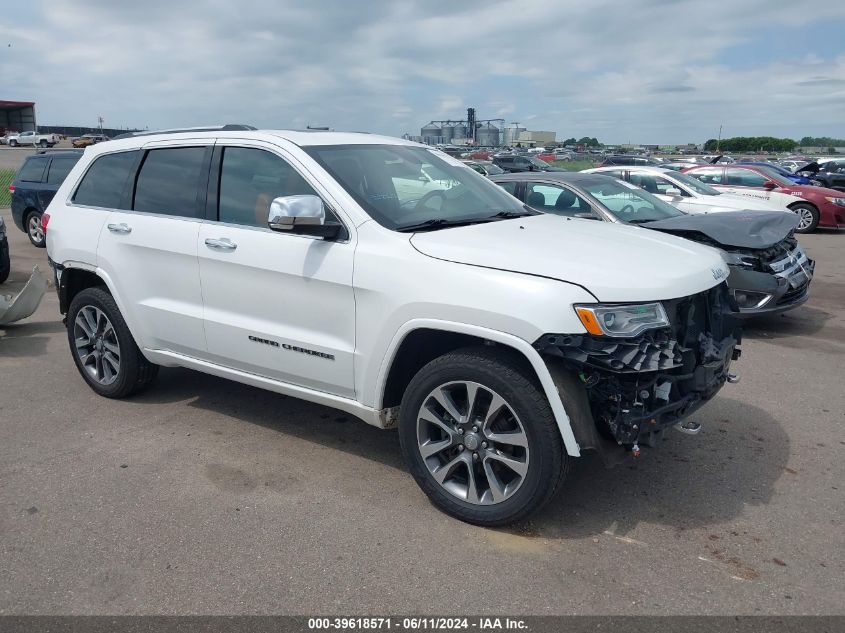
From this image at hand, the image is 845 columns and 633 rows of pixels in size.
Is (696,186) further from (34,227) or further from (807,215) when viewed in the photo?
(34,227)

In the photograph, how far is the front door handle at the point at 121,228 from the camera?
4.84 metres

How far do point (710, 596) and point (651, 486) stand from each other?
1.04m

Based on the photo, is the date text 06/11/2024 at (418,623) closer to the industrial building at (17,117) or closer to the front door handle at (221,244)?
the front door handle at (221,244)

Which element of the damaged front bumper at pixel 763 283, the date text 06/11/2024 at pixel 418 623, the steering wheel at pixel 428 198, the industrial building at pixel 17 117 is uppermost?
the industrial building at pixel 17 117

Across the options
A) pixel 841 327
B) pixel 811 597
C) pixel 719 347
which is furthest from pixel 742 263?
pixel 811 597

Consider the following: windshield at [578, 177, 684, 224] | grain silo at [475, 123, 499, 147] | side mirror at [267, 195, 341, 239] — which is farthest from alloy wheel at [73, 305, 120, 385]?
grain silo at [475, 123, 499, 147]

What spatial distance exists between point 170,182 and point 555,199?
16.2 ft

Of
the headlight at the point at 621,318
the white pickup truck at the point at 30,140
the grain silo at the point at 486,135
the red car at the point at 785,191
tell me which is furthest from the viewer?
the white pickup truck at the point at 30,140

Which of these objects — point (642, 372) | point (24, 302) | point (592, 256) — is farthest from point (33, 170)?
point (642, 372)

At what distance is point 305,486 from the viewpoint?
4.02 metres

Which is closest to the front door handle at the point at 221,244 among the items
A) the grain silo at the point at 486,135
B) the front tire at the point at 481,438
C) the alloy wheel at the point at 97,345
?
the alloy wheel at the point at 97,345

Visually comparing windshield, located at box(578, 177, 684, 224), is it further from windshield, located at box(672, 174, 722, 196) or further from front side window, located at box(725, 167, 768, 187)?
front side window, located at box(725, 167, 768, 187)

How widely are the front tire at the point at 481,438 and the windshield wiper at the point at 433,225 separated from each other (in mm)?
736

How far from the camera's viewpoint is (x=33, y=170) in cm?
1320
